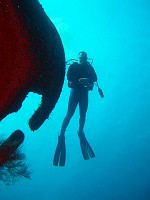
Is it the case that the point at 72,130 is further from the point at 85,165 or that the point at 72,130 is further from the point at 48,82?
the point at 48,82

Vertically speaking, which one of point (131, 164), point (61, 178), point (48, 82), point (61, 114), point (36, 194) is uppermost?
point (61, 114)

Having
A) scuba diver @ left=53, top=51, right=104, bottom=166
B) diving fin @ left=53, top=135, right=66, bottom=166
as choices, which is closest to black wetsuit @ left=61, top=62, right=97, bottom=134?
scuba diver @ left=53, top=51, right=104, bottom=166

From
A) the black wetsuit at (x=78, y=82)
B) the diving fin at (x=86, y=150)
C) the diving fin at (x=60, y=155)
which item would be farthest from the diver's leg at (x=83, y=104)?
the diving fin at (x=60, y=155)

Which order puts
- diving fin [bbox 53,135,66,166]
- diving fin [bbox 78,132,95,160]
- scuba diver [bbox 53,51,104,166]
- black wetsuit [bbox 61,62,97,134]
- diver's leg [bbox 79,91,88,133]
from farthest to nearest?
diver's leg [bbox 79,91,88,133] < diving fin [bbox 78,132,95,160] < diving fin [bbox 53,135,66,166] < scuba diver [bbox 53,51,104,166] < black wetsuit [bbox 61,62,97,134]

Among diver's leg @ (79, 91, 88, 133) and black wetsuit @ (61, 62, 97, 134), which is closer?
black wetsuit @ (61, 62, 97, 134)

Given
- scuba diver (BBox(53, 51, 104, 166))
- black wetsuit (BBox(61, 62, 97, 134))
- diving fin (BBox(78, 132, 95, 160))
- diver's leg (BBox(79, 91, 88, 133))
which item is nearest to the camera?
black wetsuit (BBox(61, 62, 97, 134))

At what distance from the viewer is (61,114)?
241 ft

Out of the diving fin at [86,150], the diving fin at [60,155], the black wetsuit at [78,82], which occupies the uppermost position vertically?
the black wetsuit at [78,82]

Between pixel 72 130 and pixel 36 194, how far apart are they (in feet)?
68.6

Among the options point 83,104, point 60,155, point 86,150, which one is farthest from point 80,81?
point 60,155

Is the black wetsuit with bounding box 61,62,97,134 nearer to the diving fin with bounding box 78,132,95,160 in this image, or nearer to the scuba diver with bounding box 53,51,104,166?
the scuba diver with bounding box 53,51,104,166

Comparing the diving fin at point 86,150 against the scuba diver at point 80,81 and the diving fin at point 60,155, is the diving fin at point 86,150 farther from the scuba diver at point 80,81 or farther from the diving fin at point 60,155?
the diving fin at point 60,155

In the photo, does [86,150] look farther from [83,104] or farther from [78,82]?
[78,82]

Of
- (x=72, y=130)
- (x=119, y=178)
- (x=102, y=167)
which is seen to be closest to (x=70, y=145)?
(x=72, y=130)
